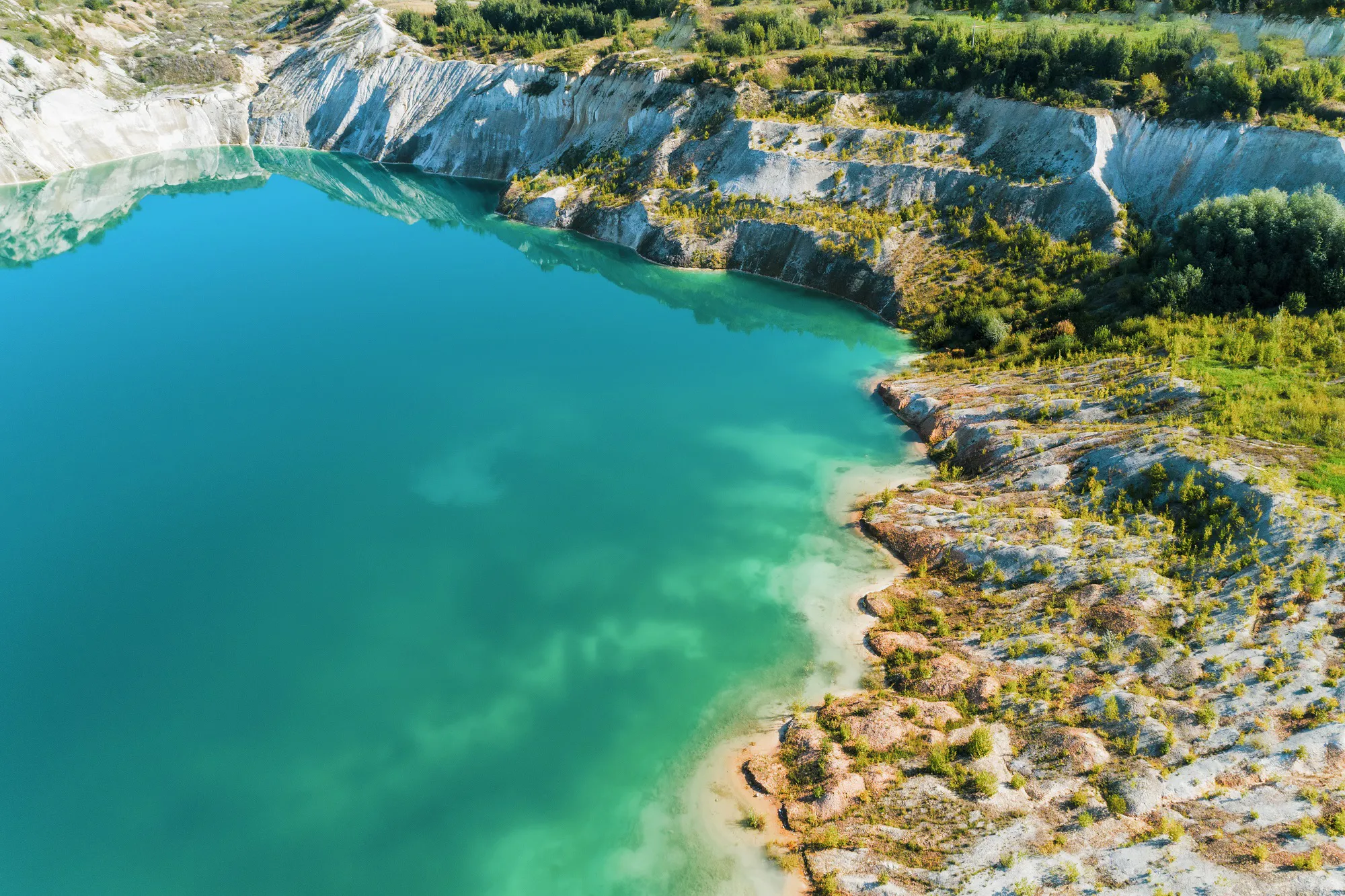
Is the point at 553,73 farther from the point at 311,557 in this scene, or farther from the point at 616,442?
the point at 311,557

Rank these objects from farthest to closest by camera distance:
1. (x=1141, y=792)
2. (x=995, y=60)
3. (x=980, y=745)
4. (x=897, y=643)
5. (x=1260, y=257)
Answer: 1. (x=995, y=60)
2. (x=1260, y=257)
3. (x=897, y=643)
4. (x=980, y=745)
5. (x=1141, y=792)

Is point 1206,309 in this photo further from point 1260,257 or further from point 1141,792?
point 1141,792

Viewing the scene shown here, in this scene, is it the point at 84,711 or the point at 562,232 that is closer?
the point at 84,711

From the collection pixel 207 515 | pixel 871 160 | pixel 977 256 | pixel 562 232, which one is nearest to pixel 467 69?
pixel 562 232

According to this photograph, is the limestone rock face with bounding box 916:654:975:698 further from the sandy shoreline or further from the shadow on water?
the shadow on water

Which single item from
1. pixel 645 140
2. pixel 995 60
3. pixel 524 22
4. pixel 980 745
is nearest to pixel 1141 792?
pixel 980 745
